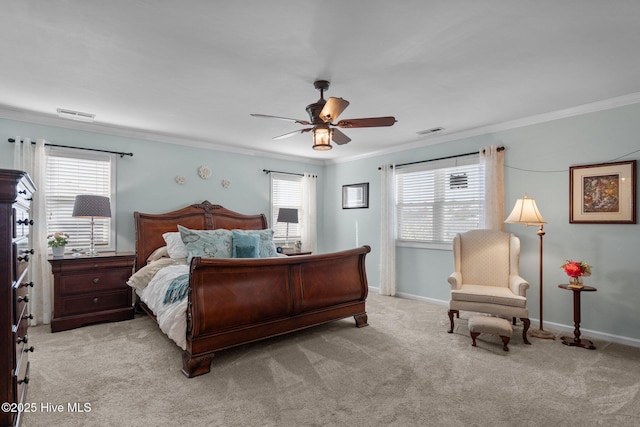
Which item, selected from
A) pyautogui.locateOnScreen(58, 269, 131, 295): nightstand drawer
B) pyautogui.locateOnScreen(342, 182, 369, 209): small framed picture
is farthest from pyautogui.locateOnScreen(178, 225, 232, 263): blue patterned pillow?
pyautogui.locateOnScreen(342, 182, 369, 209): small framed picture

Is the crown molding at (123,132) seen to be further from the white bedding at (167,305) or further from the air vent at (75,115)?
the white bedding at (167,305)

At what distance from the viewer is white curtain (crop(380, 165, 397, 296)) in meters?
5.68

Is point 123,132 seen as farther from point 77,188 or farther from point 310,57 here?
point 310,57

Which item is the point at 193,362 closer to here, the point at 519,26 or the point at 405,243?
the point at 519,26

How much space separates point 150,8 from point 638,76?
401cm

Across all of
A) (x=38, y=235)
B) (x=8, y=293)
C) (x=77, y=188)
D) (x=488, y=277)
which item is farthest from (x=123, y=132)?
(x=488, y=277)

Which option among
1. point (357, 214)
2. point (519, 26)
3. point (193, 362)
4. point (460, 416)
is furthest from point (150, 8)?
point (357, 214)

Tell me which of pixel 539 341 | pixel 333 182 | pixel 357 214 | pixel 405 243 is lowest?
pixel 539 341

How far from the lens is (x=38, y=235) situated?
411 cm

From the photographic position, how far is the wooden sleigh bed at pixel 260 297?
2797 millimetres

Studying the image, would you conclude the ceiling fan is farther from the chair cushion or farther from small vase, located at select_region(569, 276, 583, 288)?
small vase, located at select_region(569, 276, 583, 288)

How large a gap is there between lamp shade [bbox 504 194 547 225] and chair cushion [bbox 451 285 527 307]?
0.82 metres

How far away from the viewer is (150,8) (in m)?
2.03

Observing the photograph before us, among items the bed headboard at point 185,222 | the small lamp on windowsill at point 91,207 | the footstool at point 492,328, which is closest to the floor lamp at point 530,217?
the footstool at point 492,328
